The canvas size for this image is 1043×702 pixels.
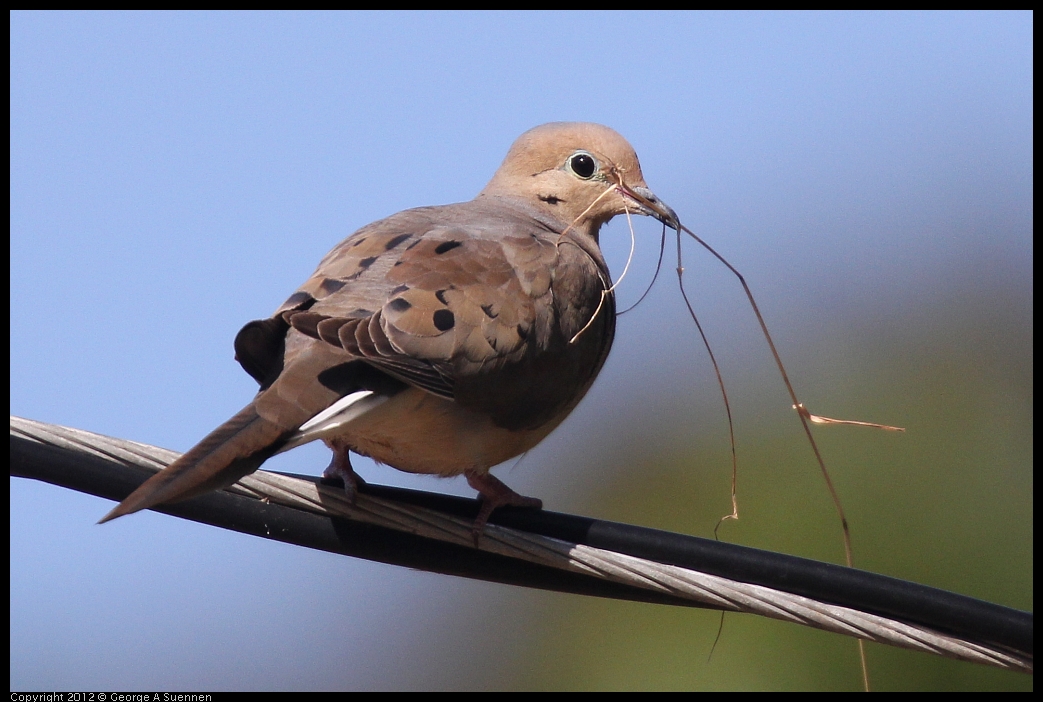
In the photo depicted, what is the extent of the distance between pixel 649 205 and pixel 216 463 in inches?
102

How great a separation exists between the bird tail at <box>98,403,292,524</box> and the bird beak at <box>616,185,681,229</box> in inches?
86.0

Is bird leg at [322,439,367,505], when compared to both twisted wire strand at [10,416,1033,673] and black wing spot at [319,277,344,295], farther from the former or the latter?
black wing spot at [319,277,344,295]

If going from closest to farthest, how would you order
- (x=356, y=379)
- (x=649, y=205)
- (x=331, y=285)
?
(x=356, y=379) < (x=331, y=285) < (x=649, y=205)

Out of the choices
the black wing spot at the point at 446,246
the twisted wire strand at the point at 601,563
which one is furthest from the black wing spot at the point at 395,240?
the twisted wire strand at the point at 601,563

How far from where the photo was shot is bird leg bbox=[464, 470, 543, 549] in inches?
138

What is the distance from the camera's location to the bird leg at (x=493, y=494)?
3504mm

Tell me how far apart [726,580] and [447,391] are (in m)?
0.95

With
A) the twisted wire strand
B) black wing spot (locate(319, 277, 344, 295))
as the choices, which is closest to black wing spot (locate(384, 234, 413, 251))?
black wing spot (locate(319, 277, 344, 295))

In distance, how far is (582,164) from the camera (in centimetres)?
506

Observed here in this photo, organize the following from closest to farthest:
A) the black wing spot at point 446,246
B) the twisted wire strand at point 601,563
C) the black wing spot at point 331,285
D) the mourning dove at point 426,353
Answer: the twisted wire strand at point 601,563, the mourning dove at point 426,353, the black wing spot at point 331,285, the black wing spot at point 446,246

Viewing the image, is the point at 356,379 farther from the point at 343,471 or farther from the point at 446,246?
the point at 446,246

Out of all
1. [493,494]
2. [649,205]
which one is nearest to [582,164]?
[649,205]

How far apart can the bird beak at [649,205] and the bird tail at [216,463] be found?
218 centimetres

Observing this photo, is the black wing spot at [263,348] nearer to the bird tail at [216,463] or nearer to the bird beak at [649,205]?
the bird tail at [216,463]
